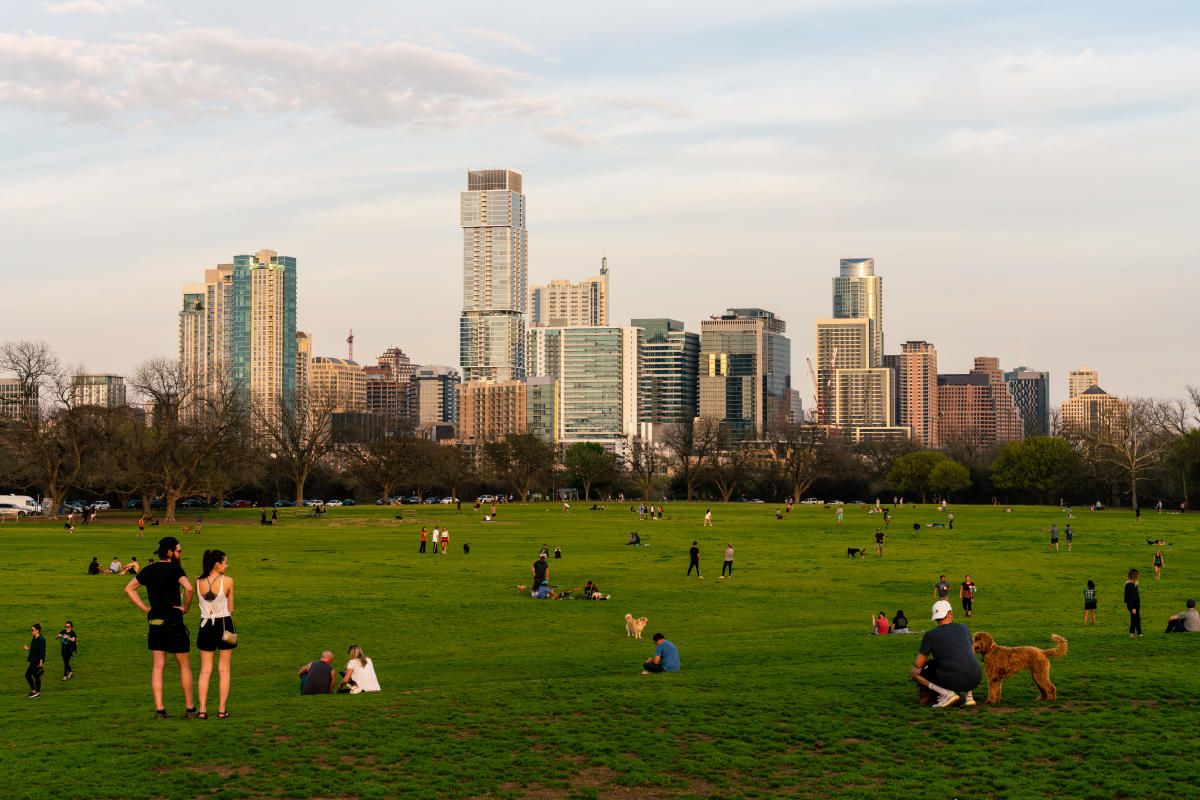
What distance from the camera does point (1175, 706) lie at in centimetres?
2012

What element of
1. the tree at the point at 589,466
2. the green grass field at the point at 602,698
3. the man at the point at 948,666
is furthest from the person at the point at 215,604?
the tree at the point at 589,466

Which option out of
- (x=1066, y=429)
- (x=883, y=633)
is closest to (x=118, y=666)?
(x=883, y=633)

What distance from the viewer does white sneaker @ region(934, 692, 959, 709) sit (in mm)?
19750

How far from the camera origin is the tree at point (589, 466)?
187750 millimetres

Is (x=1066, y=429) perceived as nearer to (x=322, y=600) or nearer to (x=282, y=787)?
(x=322, y=600)

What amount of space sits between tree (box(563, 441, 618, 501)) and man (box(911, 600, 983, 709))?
168 meters

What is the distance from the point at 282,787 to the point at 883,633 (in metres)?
21.1

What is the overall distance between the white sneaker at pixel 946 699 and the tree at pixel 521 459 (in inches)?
6154

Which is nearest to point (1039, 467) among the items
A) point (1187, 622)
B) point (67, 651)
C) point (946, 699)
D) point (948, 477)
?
point (948, 477)

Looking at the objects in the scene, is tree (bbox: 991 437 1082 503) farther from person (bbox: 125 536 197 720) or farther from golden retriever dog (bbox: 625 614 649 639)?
person (bbox: 125 536 197 720)

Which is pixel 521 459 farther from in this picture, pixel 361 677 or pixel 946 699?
pixel 946 699

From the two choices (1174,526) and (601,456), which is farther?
(601,456)

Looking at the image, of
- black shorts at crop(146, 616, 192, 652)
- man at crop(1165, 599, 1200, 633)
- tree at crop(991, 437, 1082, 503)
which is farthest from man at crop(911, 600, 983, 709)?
tree at crop(991, 437, 1082, 503)

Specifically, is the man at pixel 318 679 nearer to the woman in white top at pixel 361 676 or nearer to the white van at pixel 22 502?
the woman in white top at pixel 361 676
